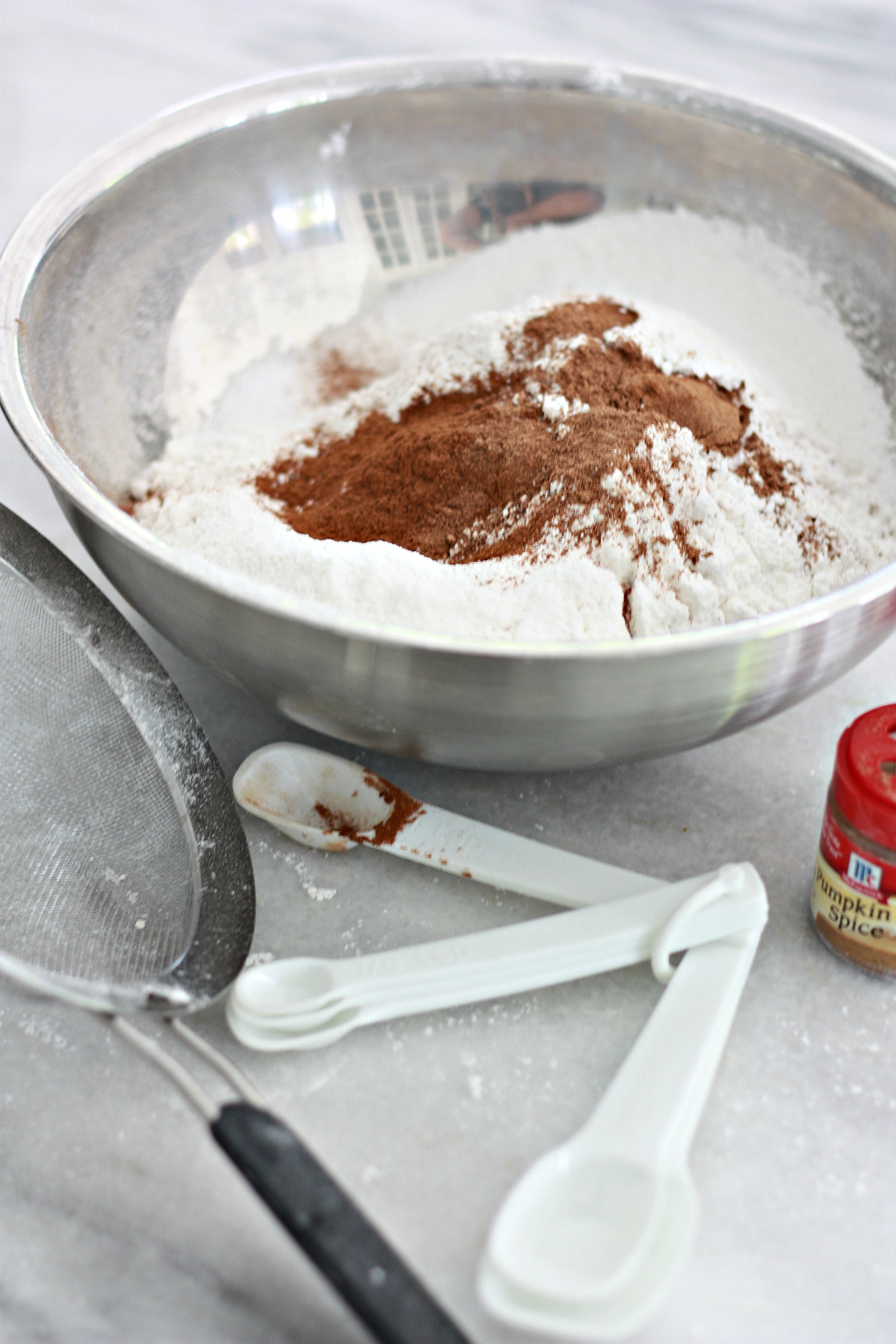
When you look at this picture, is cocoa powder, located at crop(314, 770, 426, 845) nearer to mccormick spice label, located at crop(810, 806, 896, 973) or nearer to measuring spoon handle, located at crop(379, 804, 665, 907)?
measuring spoon handle, located at crop(379, 804, 665, 907)

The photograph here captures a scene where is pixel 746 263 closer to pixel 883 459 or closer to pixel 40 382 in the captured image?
pixel 883 459

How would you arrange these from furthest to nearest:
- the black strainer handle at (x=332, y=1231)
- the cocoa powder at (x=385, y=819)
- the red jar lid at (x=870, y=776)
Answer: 1. the cocoa powder at (x=385, y=819)
2. the red jar lid at (x=870, y=776)
3. the black strainer handle at (x=332, y=1231)

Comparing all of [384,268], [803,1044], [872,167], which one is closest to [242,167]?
[384,268]

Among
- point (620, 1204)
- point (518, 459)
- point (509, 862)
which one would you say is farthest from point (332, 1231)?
point (518, 459)

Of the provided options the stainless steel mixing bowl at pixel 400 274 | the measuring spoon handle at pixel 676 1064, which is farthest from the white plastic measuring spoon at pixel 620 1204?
the stainless steel mixing bowl at pixel 400 274

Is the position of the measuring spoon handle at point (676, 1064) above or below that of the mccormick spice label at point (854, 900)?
below

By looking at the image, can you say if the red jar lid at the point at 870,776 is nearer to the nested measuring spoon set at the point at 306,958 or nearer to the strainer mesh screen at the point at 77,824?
the nested measuring spoon set at the point at 306,958
